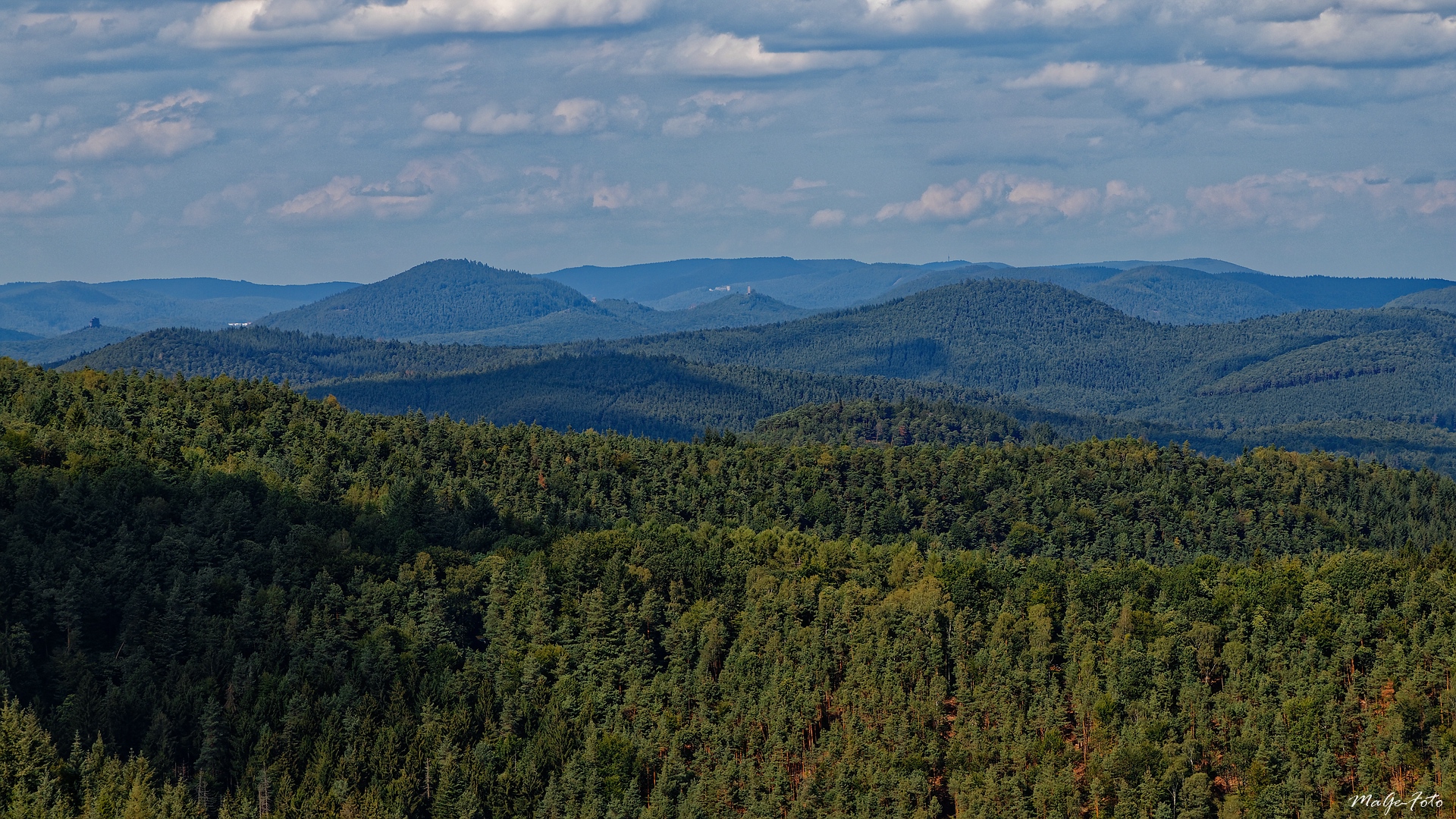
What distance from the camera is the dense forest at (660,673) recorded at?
114 metres

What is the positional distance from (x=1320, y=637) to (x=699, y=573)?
55840mm

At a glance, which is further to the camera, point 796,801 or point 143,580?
point 143,580

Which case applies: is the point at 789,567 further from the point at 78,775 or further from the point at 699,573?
the point at 78,775

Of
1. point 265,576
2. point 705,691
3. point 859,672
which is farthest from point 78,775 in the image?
point 859,672

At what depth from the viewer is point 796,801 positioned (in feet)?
389

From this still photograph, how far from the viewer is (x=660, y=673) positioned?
13812 centimetres
